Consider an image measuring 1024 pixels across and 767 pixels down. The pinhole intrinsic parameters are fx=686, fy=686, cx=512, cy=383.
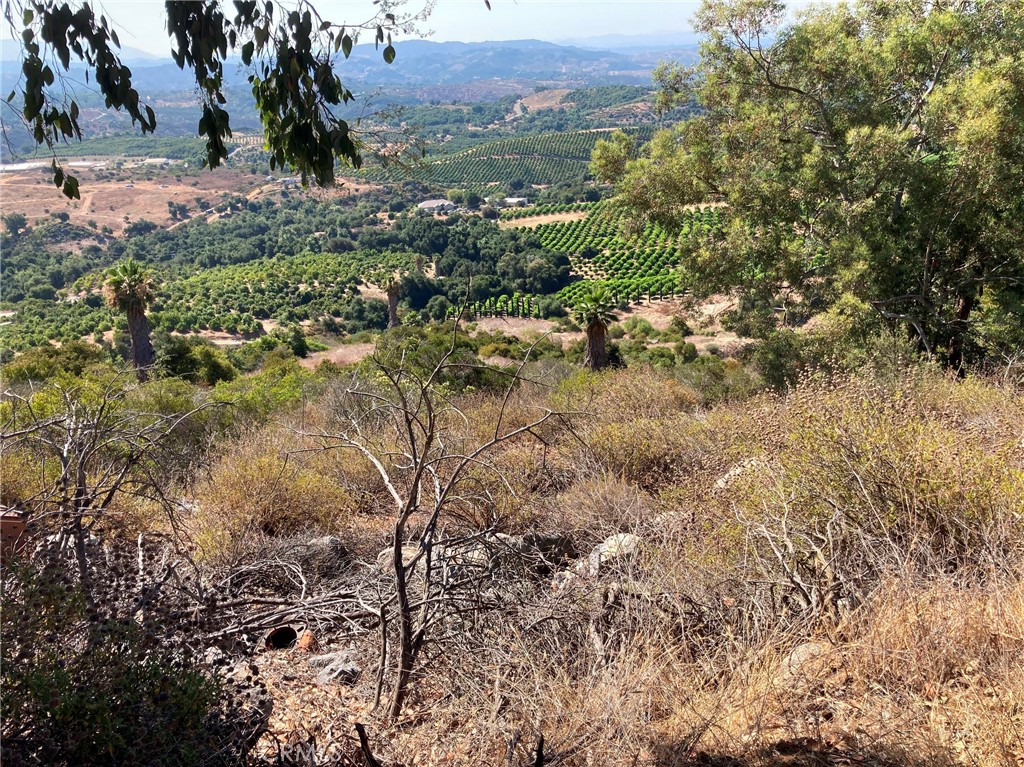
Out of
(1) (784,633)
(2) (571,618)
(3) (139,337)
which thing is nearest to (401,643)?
(2) (571,618)

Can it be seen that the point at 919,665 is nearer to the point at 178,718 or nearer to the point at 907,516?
the point at 907,516

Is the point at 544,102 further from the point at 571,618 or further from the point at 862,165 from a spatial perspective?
the point at 571,618

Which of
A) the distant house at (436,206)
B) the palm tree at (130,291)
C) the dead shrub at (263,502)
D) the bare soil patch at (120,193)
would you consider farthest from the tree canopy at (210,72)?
the bare soil patch at (120,193)

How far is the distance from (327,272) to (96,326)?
2258 centimetres

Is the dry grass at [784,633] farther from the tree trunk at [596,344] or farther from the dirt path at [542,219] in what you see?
the dirt path at [542,219]

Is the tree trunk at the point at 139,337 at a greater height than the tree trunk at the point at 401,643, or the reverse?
the tree trunk at the point at 401,643

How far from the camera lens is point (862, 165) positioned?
391 inches

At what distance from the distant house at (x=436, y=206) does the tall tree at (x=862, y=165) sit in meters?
81.4

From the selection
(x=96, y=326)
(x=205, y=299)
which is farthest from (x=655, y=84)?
(x=205, y=299)

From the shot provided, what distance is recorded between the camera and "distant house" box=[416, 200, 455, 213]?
91.2 metres

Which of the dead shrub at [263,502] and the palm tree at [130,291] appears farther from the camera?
the palm tree at [130,291]

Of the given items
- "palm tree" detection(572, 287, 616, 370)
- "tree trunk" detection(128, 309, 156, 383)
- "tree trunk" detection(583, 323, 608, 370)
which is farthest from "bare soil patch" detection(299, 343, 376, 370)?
"palm tree" detection(572, 287, 616, 370)

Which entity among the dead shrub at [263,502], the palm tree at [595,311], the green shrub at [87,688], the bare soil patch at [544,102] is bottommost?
the palm tree at [595,311]

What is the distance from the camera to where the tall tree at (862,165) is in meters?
9.77
